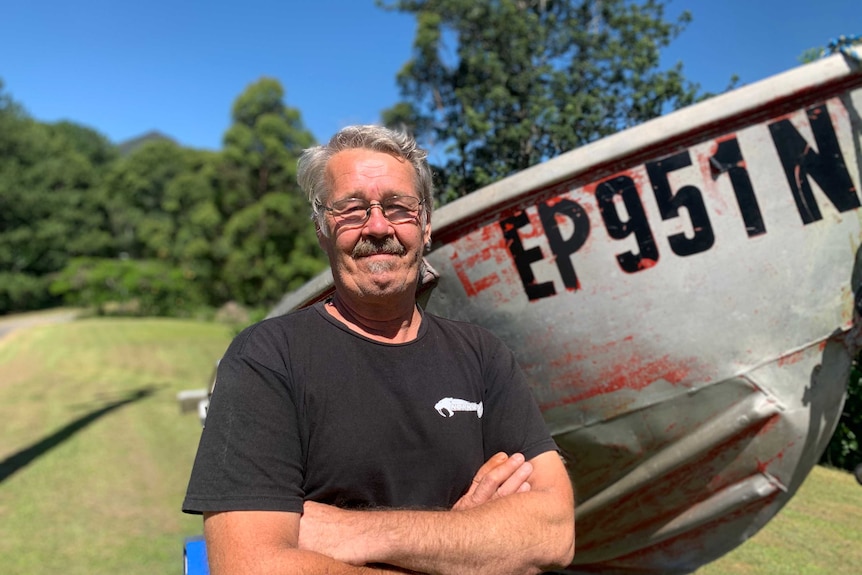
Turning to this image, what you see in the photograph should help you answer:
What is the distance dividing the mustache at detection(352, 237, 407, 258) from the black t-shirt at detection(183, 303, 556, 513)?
0.69 feet

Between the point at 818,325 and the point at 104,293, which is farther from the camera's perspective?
the point at 104,293

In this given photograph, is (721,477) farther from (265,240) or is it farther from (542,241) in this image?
(265,240)

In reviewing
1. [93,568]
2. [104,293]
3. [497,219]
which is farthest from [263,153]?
[497,219]

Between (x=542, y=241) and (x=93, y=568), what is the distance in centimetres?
392

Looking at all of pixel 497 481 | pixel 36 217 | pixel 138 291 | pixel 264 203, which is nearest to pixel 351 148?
pixel 497 481

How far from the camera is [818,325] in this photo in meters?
2.59

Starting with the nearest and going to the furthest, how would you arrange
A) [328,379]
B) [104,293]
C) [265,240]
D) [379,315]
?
[328,379] < [379,315] < [265,240] < [104,293]

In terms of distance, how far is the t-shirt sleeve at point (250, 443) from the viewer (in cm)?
159

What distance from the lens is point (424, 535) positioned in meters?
1.65

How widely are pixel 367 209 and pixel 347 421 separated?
59 centimetres

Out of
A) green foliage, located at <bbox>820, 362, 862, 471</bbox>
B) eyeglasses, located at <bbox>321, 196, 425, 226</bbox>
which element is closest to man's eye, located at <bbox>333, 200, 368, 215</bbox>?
eyeglasses, located at <bbox>321, 196, 425, 226</bbox>

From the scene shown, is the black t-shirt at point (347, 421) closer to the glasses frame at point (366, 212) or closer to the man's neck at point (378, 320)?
the man's neck at point (378, 320)

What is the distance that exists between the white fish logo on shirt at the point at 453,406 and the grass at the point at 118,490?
9.02 ft

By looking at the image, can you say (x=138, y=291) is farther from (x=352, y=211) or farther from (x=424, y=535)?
(x=424, y=535)
